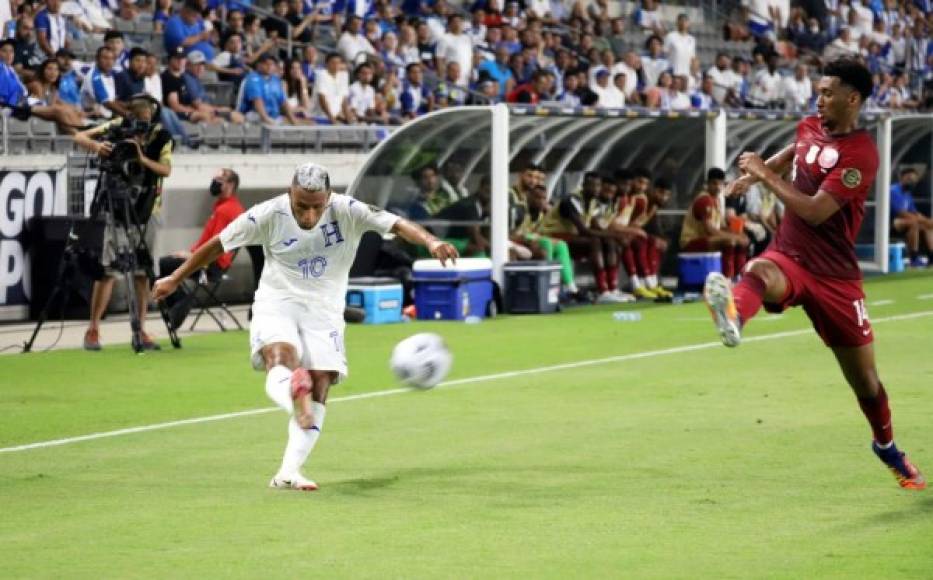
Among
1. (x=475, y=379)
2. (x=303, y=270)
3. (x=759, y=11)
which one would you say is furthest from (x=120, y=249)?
(x=759, y=11)

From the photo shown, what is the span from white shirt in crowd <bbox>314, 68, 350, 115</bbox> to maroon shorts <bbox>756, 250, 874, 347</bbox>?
17.9 metres

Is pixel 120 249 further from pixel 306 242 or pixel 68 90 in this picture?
pixel 306 242

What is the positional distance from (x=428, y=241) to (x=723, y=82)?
26.9 meters

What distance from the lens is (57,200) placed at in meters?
21.7

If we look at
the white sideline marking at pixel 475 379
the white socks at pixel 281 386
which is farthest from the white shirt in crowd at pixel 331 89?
the white socks at pixel 281 386

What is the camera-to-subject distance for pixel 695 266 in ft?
85.2

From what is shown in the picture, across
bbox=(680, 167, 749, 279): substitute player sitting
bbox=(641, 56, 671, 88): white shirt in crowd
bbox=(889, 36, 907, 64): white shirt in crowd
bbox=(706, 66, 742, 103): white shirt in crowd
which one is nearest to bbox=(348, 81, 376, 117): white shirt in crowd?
bbox=(680, 167, 749, 279): substitute player sitting

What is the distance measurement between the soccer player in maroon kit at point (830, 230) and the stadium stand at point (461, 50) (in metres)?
13.7

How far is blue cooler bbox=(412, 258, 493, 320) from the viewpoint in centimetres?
2202

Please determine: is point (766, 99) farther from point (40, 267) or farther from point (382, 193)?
point (40, 267)

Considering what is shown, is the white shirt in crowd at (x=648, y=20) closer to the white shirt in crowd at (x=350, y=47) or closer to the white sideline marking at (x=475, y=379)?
the white shirt in crowd at (x=350, y=47)

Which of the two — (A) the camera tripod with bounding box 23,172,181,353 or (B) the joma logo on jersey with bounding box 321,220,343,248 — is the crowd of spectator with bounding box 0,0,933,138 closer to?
(A) the camera tripod with bounding box 23,172,181,353

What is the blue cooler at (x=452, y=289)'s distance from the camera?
22.0m

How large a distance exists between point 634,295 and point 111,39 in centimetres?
782
